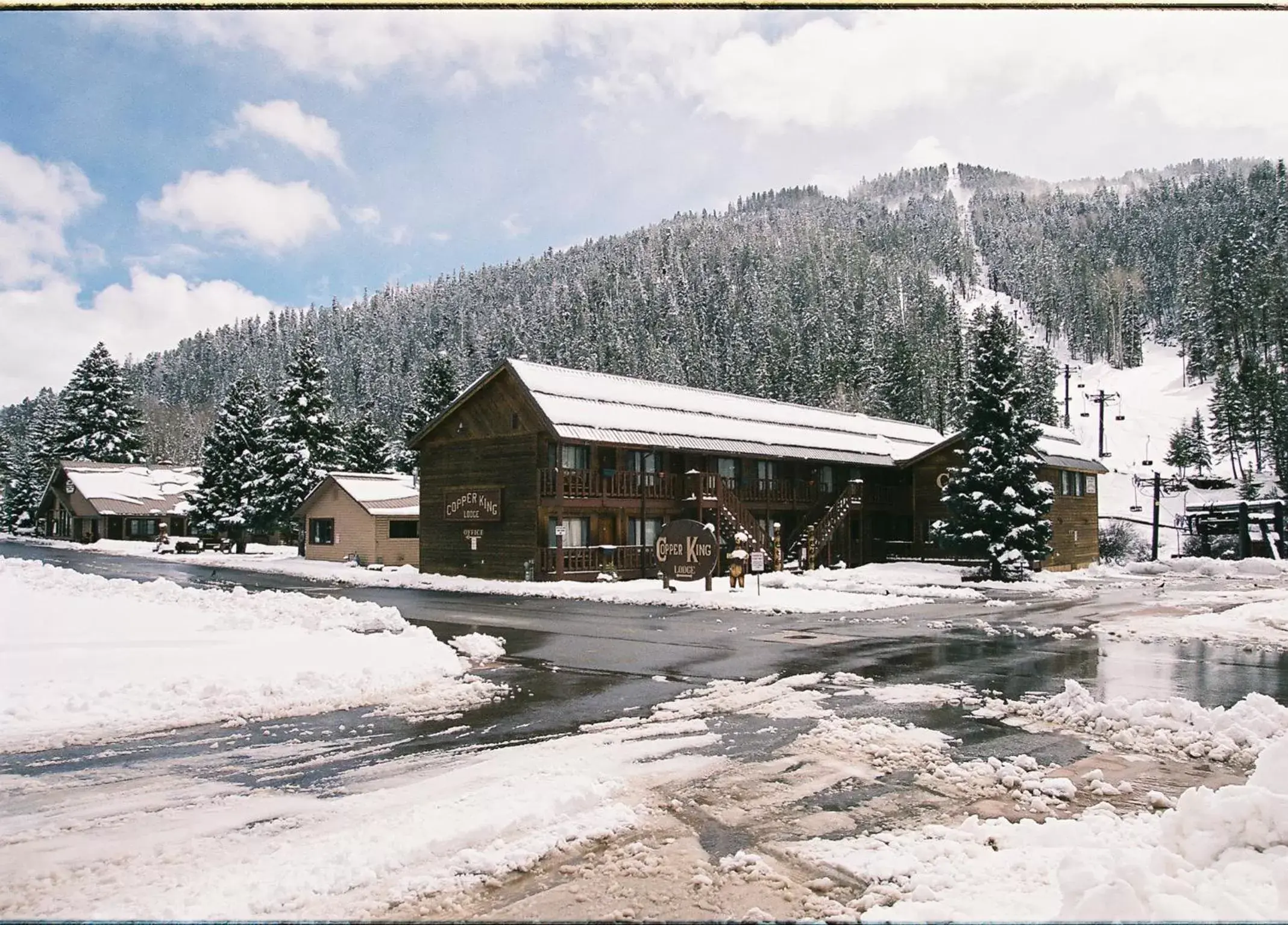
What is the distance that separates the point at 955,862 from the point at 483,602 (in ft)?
75.1

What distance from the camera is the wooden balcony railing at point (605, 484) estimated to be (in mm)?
35094

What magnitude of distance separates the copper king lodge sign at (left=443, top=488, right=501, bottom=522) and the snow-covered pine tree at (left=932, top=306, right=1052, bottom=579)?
1897 centimetres

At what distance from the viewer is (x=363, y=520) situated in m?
47.6

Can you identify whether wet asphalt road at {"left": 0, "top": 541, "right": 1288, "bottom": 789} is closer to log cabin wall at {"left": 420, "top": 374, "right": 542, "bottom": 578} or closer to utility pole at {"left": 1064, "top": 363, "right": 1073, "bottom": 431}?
log cabin wall at {"left": 420, "top": 374, "right": 542, "bottom": 578}

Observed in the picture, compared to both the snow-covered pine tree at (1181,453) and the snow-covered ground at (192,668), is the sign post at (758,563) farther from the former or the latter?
the snow-covered pine tree at (1181,453)

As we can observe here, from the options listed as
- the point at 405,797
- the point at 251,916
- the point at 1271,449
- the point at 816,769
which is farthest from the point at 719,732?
the point at 1271,449

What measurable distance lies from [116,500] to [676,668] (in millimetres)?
71550

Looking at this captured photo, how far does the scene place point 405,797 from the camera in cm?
707

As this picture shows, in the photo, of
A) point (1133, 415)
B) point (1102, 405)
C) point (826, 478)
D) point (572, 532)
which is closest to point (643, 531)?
point (572, 532)

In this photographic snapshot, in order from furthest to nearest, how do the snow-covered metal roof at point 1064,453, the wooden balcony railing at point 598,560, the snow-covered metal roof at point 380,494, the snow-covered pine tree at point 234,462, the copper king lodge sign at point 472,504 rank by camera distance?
the snow-covered pine tree at point 234,462 → the snow-covered metal roof at point 380,494 → the snow-covered metal roof at point 1064,453 → the copper king lodge sign at point 472,504 → the wooden balcony railing at point 598,560

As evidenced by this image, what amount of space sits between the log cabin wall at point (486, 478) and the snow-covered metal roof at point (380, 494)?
5.75 metres

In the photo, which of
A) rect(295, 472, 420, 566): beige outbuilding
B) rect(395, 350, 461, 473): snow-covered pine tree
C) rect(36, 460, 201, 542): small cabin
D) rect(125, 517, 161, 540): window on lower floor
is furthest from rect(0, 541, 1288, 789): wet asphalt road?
rect(125, 517, 161, 540): window on lower floor

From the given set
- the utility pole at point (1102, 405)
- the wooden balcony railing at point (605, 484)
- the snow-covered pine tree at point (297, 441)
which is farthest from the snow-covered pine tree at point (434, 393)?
the utility pole at point (1102, 405)

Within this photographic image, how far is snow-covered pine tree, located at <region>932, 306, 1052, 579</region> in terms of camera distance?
1436 inches
